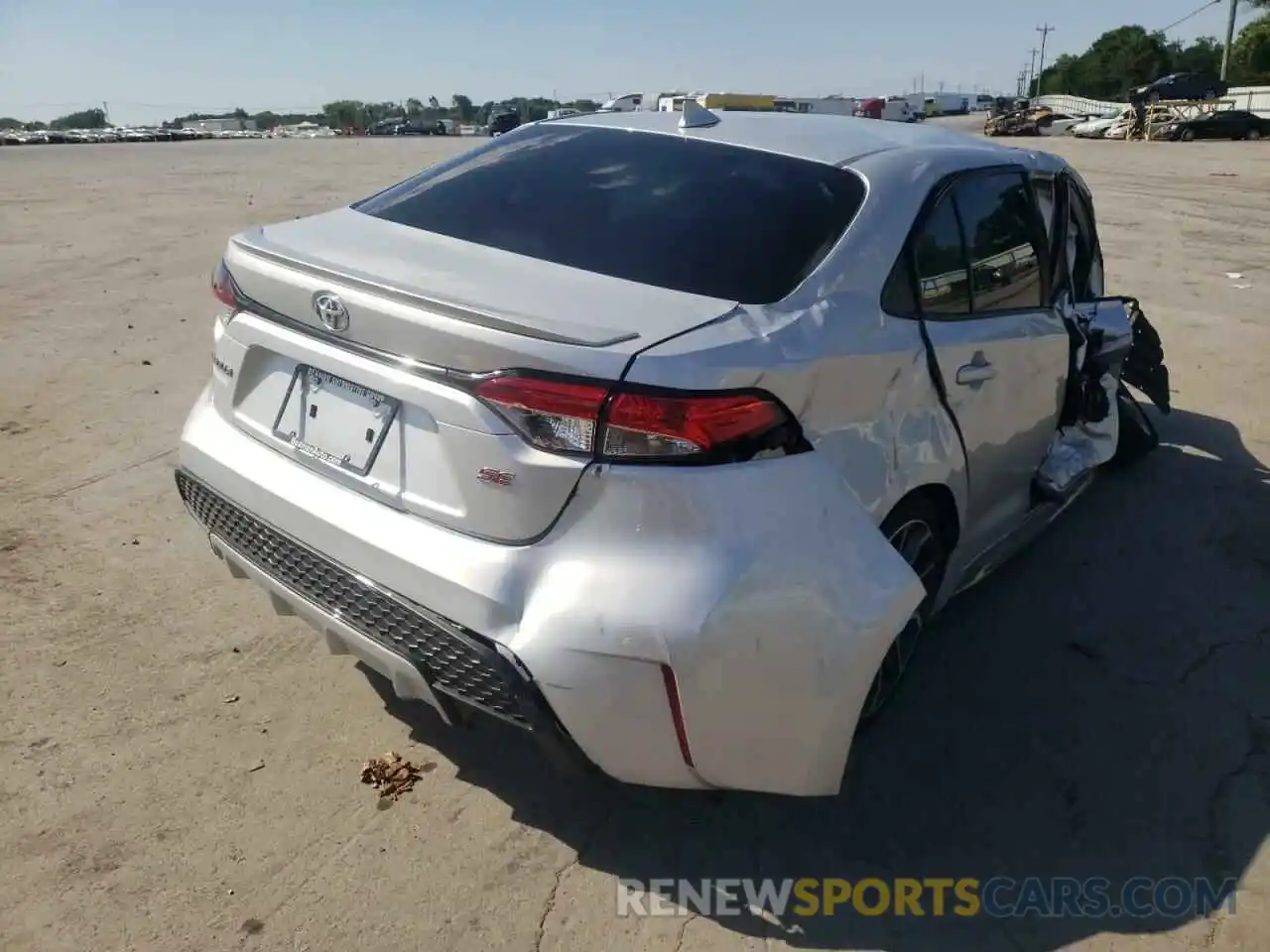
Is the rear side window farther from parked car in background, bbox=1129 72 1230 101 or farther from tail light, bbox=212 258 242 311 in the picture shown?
parked car in background, bbox=1129 72 1230 101

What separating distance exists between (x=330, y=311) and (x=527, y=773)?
134cm

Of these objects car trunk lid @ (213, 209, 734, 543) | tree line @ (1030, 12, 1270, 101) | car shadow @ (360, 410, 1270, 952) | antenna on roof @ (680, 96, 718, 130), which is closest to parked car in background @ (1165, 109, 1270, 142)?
tree line @ (1030, 12, 1270, 101)

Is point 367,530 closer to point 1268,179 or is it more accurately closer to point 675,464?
point 675,464

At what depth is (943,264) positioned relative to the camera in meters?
2.97

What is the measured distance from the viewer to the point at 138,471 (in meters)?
4.80

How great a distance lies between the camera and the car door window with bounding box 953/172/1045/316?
317cm

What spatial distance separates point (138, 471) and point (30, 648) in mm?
1629

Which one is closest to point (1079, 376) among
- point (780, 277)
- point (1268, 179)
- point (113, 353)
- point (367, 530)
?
point (780, 277)

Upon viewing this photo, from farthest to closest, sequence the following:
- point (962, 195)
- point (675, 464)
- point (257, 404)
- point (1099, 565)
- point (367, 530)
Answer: point (1099, 565) → point (962, 195) → point (257, 404) → point (367, 530) → point (675, 464)

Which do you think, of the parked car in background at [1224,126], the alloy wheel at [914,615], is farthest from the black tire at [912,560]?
the parked car in background at [1224,126]

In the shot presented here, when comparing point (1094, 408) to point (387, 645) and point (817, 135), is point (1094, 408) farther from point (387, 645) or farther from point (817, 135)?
point (387, 645)

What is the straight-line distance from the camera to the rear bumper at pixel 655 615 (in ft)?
6.78

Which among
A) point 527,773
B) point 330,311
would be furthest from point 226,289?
point 527,773

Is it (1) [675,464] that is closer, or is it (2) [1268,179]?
(1) [675,464]
